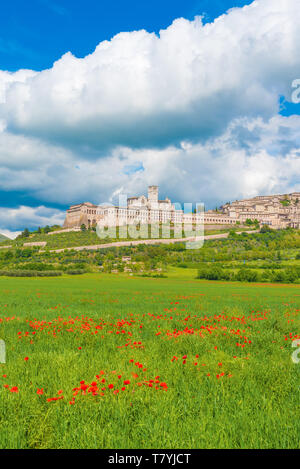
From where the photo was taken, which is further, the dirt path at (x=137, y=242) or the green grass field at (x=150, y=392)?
the dirt path at (x=137, y=242)

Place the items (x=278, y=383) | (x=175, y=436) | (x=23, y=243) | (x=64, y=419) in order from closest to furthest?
1. (x=175, y=436)
2. (x=64, y=419)
3. (x=278, y=383)
4. (x=23, y=243)

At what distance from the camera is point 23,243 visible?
166 metres

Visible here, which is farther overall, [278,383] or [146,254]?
[146,254]

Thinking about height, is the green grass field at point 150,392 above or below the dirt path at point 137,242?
below

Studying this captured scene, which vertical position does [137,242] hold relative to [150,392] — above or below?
above

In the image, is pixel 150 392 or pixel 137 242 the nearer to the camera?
pixel 150 392

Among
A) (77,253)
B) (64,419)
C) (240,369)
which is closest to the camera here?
(64,419)

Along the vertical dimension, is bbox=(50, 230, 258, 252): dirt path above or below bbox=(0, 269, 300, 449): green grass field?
above

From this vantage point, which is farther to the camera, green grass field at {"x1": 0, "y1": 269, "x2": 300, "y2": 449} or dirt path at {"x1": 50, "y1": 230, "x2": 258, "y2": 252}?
dirt path at {"x1": 50, "y1": 230, "x2": 258, "y2": 252}
